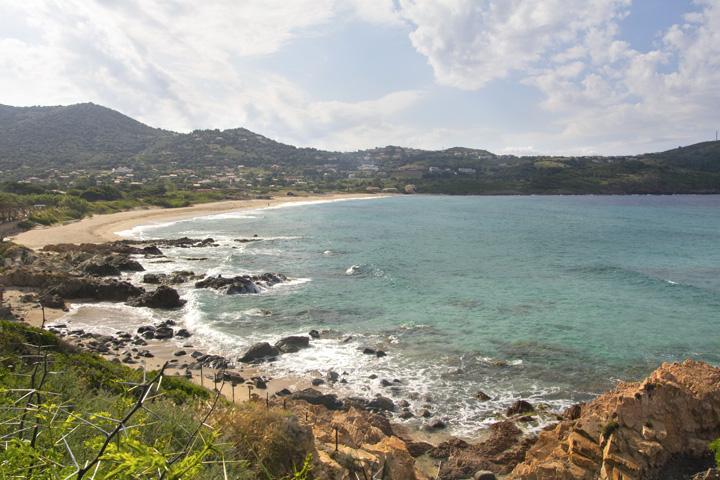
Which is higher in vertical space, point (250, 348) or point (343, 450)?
point (343, 450)

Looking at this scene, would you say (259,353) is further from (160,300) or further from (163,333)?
(160,300)

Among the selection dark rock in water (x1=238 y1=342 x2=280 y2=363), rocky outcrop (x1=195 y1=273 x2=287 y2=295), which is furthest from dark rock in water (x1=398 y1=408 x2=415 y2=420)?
rocky outcrop (x1=195 y1=273 x2=287 y2=295)

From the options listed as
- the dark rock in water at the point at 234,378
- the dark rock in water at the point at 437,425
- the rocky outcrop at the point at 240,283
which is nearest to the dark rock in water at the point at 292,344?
the dark rock in water at the point at 234,378

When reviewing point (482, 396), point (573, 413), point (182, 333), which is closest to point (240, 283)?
point (182, 333)

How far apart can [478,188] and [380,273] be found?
407ft

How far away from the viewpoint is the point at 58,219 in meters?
65.7

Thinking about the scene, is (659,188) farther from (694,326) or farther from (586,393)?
(586,393)

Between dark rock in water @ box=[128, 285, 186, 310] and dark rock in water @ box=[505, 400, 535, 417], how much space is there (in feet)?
76.9

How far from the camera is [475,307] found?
3167cm

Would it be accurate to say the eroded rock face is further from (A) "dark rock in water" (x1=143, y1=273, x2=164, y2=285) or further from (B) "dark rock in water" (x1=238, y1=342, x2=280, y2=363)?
(A) "dark rock in water" (x1=143, y1=273, x2=164, y2=285)

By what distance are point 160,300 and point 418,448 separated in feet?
75.3

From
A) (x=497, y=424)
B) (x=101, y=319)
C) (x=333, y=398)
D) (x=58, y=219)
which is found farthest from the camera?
(x=58, y=219)

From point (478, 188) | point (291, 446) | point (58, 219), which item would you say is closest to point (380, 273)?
point (291, 446)

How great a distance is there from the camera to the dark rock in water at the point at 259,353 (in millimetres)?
23234
